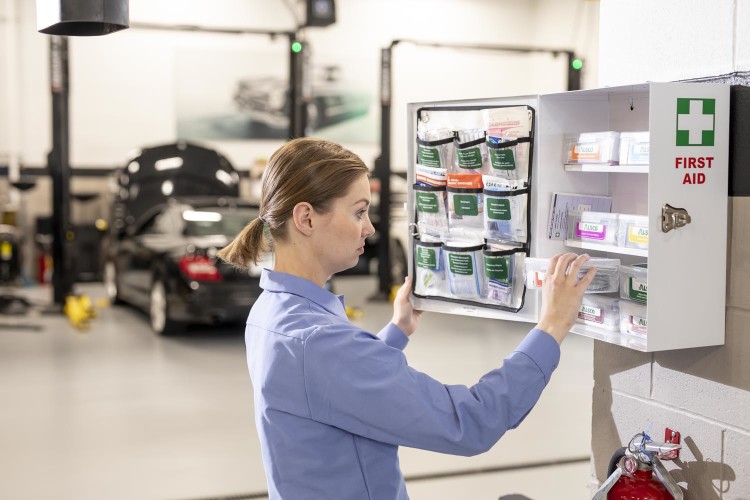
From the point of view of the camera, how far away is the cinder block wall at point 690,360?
7.68 ft

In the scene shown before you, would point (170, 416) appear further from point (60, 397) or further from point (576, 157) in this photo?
point (576, 157)

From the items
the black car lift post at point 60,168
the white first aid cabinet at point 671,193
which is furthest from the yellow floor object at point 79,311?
the white first aid cabinet at point 671,193

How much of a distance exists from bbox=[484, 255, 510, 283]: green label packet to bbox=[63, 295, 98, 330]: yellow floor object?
6665 millimetres

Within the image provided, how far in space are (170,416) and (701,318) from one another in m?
3.91

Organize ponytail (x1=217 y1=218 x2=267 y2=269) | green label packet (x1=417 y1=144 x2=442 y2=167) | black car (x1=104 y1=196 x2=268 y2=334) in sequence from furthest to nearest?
black car (x1=104 y1=196 x2=268 y2=334) → green label packet (x1=417 y1=144 x2=442 y2=167) → ponytail (x1=217 y1=218 x2=267 y2=269)

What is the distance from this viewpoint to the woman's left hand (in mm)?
2531

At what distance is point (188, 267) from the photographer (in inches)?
300

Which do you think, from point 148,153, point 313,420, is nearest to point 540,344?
point 313,420

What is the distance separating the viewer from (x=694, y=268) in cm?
229

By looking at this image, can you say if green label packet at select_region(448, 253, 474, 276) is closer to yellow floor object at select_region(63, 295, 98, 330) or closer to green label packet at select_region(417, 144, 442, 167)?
green label packet at select_region(417, 144, 442, 167)

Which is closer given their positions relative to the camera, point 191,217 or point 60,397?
point 60,397

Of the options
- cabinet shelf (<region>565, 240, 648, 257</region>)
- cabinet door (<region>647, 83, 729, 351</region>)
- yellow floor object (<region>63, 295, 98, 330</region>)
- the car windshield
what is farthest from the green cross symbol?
yellow floor object (<region>63, 295, 98, 330</region>)


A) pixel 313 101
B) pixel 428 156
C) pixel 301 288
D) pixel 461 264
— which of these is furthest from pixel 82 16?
pixel 313 101

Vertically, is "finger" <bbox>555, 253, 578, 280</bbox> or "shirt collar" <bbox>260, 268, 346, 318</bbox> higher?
"finger" <bbox>555, 253, 578, 280</bbox>
